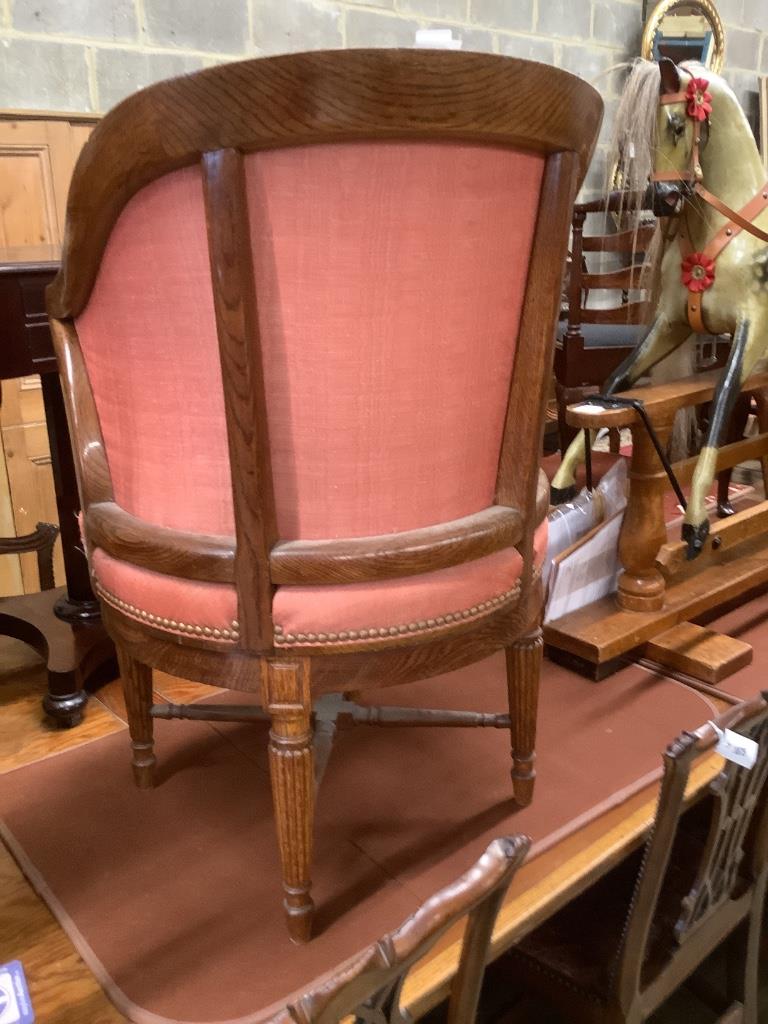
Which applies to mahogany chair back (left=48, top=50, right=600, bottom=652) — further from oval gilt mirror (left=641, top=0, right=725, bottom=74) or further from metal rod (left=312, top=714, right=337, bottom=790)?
oval gilt mirror (left=641, top=0, right=725, bottom=74)

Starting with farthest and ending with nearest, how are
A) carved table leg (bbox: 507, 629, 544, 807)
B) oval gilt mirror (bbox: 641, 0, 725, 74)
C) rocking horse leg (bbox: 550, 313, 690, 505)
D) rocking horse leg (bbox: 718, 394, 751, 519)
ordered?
oval gilt mirror (bbox: 641, 0, 725, 74) → rocking horse leg (bbox: 718, 394, 751, 519) → rocking horse leg (bbox: 550, 313, 690, 505) → carved table leg (bbox: 507, 629, 544, 807)

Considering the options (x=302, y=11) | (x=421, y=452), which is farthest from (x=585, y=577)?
(x=302, y=11)

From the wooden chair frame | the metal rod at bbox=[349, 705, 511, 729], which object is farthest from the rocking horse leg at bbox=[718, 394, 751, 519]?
the metal rod at bbox=[349, 705, 511, 729]

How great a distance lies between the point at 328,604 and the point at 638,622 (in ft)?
2.98

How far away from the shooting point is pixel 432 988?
932 mm

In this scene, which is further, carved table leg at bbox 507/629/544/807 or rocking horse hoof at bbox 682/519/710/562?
rocking horse hoof at bbox 682/519/710/562

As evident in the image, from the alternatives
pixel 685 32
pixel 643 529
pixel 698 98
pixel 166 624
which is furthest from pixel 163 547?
pixel 685 32

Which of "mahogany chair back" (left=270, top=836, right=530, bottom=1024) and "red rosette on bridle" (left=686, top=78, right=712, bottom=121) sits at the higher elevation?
"red rosette on bridle" (left=686, top=78, right=712, bottom=121)

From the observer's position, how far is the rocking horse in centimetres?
155

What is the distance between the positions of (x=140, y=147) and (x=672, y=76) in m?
1.10

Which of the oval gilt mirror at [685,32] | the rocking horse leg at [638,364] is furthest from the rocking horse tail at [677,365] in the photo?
the oval gilt mirror at [685,32]

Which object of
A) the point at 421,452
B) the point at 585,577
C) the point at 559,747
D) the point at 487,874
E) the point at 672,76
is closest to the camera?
the point at 487,874

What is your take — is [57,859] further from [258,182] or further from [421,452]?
[258,182]

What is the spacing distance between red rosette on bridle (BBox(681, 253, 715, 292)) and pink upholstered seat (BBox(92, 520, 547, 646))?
0.94 meters
